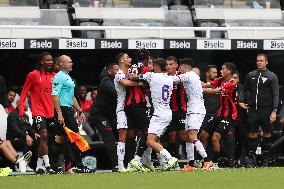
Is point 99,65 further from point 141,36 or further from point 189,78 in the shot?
point 189,78

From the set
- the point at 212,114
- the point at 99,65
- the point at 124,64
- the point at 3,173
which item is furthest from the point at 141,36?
the point at 3,173

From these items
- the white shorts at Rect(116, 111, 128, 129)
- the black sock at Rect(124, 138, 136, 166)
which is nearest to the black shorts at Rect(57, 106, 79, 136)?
the white shorts at Rect(116, 111, 128, 129)

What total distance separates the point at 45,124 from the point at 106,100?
5.28ft

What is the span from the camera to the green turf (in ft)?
41.6

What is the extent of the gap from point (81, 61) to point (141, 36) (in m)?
1.57

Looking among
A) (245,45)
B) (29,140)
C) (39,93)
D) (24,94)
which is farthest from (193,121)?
(245,45)

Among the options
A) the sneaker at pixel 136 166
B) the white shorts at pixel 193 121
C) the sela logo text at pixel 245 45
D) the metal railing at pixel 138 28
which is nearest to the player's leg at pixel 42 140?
the sneaker at pixel 136 166

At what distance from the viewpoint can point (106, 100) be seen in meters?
17.9

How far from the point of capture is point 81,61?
2217 centimetres

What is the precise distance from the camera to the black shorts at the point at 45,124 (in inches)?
653

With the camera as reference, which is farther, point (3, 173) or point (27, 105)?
point (27, 105)

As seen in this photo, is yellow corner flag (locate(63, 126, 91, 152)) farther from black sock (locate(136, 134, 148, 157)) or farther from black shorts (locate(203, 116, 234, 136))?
black shorts (locate(203, 116, 234, 136))

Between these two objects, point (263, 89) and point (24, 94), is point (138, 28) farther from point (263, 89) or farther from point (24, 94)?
point (24, 94)

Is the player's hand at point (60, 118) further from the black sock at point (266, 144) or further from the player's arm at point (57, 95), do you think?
the black sock at point (266, 144)
